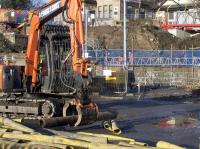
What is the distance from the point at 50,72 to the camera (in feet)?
53.8

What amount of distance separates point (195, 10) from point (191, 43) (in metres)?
10.3

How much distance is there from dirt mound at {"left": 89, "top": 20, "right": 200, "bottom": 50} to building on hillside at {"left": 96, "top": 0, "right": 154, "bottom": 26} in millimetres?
7399

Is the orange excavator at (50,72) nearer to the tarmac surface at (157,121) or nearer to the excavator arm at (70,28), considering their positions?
the excavator arm at (70,28)

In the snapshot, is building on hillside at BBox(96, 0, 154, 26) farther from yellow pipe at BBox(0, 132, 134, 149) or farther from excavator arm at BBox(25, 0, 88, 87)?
yellow pipe at BBox(0, 132, 134, 149)

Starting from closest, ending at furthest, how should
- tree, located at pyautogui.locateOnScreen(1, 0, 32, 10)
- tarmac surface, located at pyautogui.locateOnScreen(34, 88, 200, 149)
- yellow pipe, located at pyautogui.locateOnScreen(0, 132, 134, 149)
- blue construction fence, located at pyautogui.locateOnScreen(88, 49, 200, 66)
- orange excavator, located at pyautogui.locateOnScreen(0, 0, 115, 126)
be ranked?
yellow pipe, located at pyautogui.locateOnScreen(0, 132, 134, 149) < tarmac surface, located at pyautogui.locateOnScreen(34, 88, 200, 149) < orange excavator, located at pyautogui.locateOnScreen(0, 0, 115, 126) < blue construction fence, located at pyautogui.locateOnScreen(88, 49, 200, 66) < tree, located at pyautogui.locateOnScreen(1, 0, 32, 10)

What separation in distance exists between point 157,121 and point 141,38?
47954 mm

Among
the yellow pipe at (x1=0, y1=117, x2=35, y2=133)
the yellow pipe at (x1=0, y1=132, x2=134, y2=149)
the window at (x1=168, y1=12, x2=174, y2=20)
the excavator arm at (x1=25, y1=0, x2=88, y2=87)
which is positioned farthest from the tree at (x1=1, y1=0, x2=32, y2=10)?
the yellow pipe at (x1=0, y1=132, x2=134, y2=149)

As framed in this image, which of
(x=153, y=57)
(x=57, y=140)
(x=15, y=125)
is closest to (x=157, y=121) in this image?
(x=15, y=125)

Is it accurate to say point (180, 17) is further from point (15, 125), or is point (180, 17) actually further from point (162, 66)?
point (15, 125)

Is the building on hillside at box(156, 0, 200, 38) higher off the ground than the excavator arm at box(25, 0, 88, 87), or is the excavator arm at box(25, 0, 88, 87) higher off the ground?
the building on hillside at box(156, 0, 200, 38)

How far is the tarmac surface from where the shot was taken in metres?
14.2

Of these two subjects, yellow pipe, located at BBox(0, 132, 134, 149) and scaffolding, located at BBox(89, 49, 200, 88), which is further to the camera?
scaffolding, located at BBox(89, 49, 200, 88)

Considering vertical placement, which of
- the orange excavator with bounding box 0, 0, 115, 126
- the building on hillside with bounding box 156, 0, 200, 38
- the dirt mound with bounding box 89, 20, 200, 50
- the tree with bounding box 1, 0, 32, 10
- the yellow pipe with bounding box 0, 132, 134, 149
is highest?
the tree with bounding box 1, 0, 32, 10

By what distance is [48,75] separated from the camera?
16.5 m
